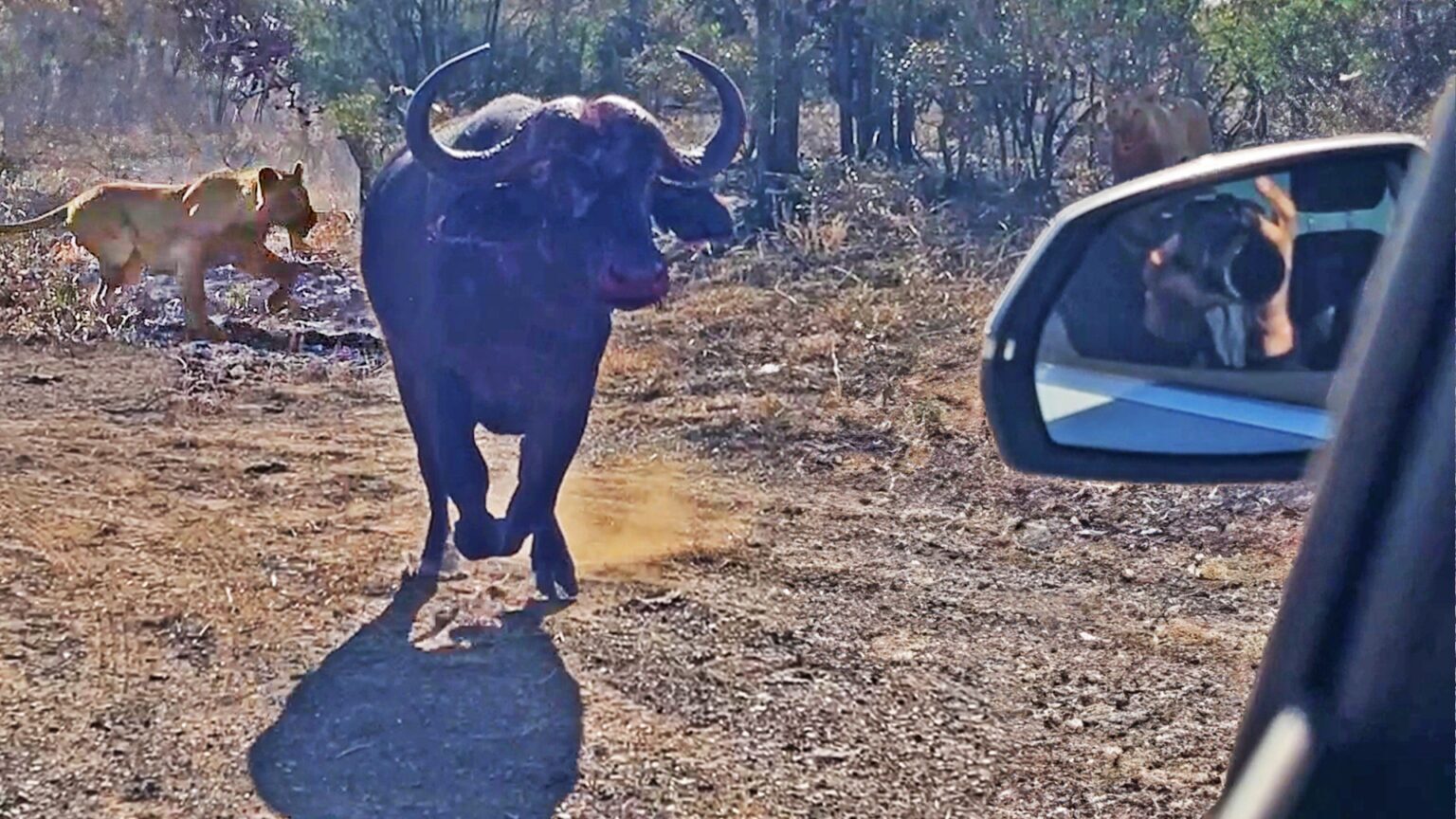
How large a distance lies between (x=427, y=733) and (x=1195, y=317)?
260 cm

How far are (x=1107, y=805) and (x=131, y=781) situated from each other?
87.3 inches

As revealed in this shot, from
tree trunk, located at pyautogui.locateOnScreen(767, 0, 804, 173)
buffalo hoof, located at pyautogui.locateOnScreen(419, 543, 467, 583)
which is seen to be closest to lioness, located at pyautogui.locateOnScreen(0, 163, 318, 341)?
buffalo hoof, located at pyautogui.locateOnScreen(419, 543, 467, 583)

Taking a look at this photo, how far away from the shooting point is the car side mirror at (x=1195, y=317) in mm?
2057

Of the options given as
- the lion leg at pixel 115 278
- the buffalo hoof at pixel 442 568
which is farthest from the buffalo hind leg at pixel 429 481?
the lion leg at pixel 115 278

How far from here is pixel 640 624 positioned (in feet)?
16.6

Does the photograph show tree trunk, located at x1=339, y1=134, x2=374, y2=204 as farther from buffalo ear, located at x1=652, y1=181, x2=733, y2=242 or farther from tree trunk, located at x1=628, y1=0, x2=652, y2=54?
buffalo ear, located at x1=652, y1=181, x2=733, y2=242

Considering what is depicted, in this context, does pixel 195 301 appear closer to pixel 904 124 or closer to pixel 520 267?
pixel 520 267

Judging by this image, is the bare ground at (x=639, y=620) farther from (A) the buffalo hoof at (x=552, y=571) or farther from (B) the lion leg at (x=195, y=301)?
(B) the lion leg at (x=195, y=301)

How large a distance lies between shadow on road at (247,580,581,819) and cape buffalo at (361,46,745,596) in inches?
18.6

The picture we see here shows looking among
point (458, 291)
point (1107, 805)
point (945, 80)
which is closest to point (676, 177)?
point (458, 291)

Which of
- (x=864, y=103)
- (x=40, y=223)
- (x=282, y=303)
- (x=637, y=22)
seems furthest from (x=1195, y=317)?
(x=637, y=22)

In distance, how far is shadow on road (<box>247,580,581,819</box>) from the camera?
3945 mm

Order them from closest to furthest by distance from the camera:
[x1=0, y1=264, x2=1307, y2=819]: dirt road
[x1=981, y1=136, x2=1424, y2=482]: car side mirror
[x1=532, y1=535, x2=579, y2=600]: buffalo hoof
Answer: [x1=981, y1=136, x2=1424, y2=482]: car side mirror, [x1=0, y1=264, x2=1307, y2=819]: dirt road, [x1=532, y1=535, x2=579, y2=600]: buffalo hoof

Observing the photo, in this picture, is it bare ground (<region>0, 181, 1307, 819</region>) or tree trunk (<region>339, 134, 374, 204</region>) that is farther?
tree trunk (<region>339, 134, 374, 204</region>)
